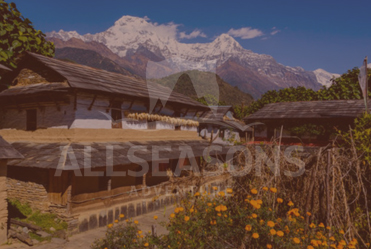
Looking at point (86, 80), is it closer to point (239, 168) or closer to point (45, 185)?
point (45, 185)

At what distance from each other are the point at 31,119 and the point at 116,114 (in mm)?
4529

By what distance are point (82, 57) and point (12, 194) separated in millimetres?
181486

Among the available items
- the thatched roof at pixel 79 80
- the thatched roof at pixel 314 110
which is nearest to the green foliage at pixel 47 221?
the thatched roof at pixel 79 80

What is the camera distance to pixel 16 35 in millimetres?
19359

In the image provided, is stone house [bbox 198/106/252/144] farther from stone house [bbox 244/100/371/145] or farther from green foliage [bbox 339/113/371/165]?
green foliage [bbox 339/113/371/165]

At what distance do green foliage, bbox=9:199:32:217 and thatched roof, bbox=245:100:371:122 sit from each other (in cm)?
1966

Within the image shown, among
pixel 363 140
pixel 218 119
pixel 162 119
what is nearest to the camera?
pixel 363 140

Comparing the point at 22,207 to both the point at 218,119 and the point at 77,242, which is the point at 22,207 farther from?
the point at 218,119

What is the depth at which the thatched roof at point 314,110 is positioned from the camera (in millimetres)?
22422

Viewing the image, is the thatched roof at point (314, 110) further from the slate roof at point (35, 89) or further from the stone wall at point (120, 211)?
the slate roof at point (35, 89)

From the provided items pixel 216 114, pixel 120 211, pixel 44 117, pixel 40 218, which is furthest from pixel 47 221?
pixel 216 114

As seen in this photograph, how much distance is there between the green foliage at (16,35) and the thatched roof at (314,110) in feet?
61.5

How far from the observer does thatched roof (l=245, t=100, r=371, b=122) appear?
22.4 metres

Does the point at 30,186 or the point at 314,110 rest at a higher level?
the point at 314,110
